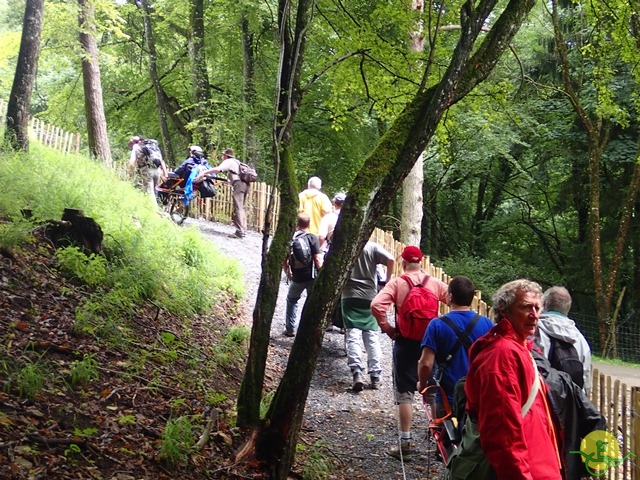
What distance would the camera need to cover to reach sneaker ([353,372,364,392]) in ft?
22.5

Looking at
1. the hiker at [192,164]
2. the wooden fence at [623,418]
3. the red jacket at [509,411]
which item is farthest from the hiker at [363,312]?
the hiker at [192,164]

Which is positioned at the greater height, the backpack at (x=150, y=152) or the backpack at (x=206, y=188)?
the backpack at (x=150, y=152)

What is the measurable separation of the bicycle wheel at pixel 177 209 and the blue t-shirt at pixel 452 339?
390 inches

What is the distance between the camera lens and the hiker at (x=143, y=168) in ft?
41.7

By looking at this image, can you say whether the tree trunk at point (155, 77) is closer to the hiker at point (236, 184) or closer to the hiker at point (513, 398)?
the hiker at point (236, 184)

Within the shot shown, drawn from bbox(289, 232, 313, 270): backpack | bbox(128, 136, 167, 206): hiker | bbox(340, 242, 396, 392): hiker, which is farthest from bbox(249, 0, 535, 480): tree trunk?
bbox(128, 136, 167, 206): hiker

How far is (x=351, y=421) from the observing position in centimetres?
618

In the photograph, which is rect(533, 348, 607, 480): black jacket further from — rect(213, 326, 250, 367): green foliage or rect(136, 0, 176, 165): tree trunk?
rect(136, 0, 176, 165): tree trunk

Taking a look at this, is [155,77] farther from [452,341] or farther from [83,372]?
[452,341]

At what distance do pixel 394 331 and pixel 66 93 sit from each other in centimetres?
1949

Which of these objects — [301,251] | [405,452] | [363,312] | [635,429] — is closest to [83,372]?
[405,452]

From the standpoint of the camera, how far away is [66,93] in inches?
834

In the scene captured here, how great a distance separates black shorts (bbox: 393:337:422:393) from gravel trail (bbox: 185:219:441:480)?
584 mm

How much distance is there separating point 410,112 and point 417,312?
1841 millimetres
